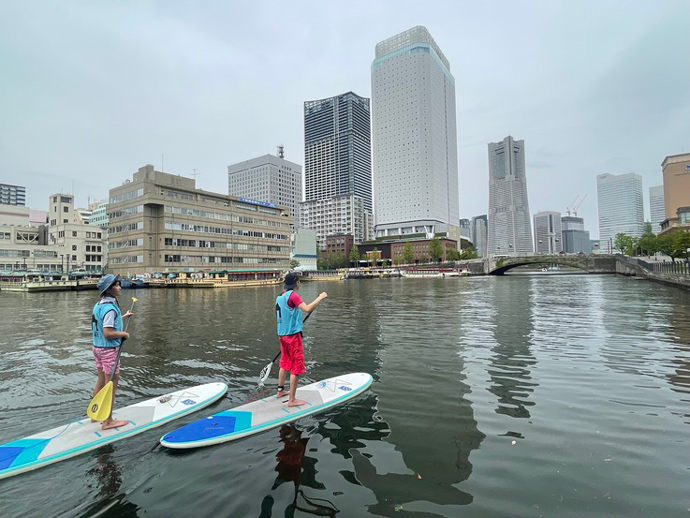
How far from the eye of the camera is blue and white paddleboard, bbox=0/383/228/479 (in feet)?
17.4

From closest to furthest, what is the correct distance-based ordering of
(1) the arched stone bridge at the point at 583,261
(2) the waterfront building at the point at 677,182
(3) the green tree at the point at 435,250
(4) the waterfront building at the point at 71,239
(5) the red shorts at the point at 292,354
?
(5) the red shorts at the point at 292,354 → (4) the waterfront building at the point at 71,239 → (1) the arched stone bridge at the point at 583,261 → (2) the waterfront building at the point at 677,182 → (3) the green tree at the point at 435,250

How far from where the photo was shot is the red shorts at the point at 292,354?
23.7ft

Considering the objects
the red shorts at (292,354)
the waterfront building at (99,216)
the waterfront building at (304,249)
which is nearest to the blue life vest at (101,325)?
the red shorts at (292,354)

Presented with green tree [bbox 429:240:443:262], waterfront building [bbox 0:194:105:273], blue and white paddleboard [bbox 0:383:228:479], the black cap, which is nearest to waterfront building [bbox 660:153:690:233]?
green tree [bbox 429:240:443:262]

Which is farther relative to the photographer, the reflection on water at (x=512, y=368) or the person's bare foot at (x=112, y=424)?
the reflection on water at (x=512, y=368)

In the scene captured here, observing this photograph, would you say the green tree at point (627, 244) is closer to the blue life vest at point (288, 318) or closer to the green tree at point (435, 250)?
the green tree at point (435, 250)

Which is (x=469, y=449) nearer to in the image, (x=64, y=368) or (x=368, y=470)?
(x=368, y=470)

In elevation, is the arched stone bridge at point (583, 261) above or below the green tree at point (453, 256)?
below

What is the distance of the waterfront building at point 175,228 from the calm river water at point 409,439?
70649mm

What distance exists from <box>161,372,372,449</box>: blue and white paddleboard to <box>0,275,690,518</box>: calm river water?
0.21m

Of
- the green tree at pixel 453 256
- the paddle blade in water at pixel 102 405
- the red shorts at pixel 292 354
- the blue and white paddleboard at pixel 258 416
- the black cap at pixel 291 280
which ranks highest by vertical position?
the green tree at pixel 453 256

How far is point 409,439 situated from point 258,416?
290 centimetres

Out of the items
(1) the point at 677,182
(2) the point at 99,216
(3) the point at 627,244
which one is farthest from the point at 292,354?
(1) the point at 677,182

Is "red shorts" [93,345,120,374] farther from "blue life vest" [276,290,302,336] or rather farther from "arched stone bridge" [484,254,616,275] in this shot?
"arched stone bridge" [484,254,616,275]
